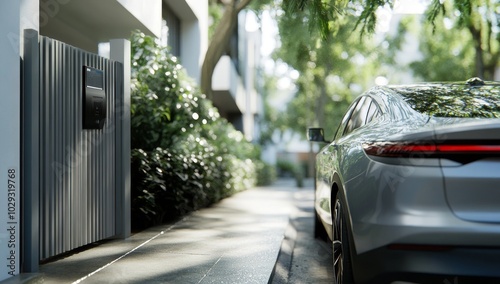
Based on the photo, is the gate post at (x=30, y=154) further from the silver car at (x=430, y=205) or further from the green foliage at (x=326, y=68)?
the green foliage at (x=326, y=68)

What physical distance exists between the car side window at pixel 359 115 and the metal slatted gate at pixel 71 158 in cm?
256

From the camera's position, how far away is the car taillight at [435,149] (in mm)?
2998

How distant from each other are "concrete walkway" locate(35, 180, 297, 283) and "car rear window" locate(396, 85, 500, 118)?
1899mm

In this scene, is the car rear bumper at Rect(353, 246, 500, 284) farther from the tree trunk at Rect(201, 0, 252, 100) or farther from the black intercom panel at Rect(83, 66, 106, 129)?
the tree trunk at Rect(201, 0, 252, 100)

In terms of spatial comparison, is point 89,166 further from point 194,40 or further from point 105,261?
point 194,40

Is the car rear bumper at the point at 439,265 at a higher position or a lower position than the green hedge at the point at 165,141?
lower

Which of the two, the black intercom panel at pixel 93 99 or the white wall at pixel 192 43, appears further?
the white wall at pixel 192 43

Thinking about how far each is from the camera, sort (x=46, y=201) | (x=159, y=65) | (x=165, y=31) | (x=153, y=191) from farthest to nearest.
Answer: (x=165, y=31), (x=159, y=65), (x=153, y=191), (x=46, y=201)

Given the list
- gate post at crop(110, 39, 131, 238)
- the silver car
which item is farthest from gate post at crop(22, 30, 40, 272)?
the silver car

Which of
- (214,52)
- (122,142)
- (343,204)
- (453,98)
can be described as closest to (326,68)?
(214,52)

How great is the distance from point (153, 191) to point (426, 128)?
481 cm

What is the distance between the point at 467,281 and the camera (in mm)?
2996

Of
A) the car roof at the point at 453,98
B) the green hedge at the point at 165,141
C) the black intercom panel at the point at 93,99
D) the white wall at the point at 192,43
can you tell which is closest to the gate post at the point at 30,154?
the black intercom panel at the point at 93,99

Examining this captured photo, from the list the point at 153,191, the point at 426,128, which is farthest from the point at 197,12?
the point at 426,128
